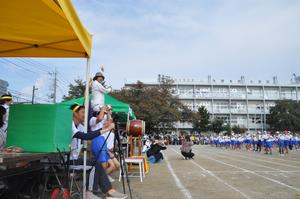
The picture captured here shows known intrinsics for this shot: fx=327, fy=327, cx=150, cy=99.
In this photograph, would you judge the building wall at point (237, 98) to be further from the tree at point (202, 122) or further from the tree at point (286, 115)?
the tree at point (286, 115)

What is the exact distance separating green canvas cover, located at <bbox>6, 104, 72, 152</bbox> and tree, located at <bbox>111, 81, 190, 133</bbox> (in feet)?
120

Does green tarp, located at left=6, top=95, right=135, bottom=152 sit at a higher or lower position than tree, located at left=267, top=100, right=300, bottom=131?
lower

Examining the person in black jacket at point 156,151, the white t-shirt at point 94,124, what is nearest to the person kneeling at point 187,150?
the person in black jacket at point 156,151

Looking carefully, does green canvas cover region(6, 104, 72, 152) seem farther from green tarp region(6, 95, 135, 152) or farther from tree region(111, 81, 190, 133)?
tree region(111, 81, 190, 133)

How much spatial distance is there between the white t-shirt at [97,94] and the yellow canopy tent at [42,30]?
683 millimetres

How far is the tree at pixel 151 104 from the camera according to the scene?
4278 cm

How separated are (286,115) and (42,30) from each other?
74512mm

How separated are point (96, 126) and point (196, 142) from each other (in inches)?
2299

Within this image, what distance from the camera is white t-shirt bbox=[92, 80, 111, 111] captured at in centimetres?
662

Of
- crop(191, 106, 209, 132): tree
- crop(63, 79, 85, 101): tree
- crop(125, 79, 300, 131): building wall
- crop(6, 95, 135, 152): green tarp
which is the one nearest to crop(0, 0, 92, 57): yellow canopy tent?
crop(6, 95, 135, 152): green tarp

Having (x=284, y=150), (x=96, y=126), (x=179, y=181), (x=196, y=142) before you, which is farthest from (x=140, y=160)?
(x=196, y=142)

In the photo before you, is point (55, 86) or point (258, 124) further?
point (258, 124)

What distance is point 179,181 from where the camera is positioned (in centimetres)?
955

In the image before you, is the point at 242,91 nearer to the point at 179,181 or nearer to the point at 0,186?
the point at 179,181
